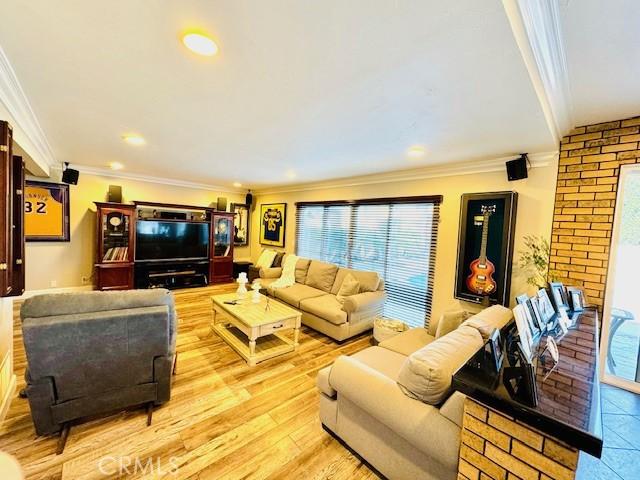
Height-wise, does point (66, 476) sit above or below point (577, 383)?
below

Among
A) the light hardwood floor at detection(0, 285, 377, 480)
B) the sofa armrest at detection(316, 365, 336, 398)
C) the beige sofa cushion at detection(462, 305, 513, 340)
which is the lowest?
the light hardwood floor at detection(0, 285, 377, 480)

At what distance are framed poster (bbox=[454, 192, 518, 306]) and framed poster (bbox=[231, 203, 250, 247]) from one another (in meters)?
5.31

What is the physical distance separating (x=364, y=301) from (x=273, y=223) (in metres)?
3.68

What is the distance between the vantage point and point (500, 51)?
1236 mm

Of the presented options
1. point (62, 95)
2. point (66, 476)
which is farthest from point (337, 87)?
point (66, 476)

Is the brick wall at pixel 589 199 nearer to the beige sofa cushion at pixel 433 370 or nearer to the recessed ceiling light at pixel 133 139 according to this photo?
the beige sofa cushion at pixel 433 370

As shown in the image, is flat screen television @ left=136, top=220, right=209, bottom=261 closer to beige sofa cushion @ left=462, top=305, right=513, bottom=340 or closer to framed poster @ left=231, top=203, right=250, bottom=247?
framed poster @ left=231, top=203, right=250, bottom=247

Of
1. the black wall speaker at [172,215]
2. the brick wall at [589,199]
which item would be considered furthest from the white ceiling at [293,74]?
the black wall speaker at [172,215]

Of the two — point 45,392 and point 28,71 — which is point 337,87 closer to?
point 28,71

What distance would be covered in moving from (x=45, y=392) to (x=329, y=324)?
2516 millimetres

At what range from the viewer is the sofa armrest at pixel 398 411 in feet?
3.91

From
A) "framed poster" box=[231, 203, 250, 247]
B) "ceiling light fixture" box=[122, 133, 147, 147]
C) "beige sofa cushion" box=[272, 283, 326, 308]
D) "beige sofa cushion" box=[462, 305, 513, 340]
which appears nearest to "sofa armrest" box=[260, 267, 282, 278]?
"beige sofa cushion" box=[272, 283, 326, 308]

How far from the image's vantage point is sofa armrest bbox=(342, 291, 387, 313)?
327 centimetres

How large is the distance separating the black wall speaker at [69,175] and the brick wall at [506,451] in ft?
20.6
